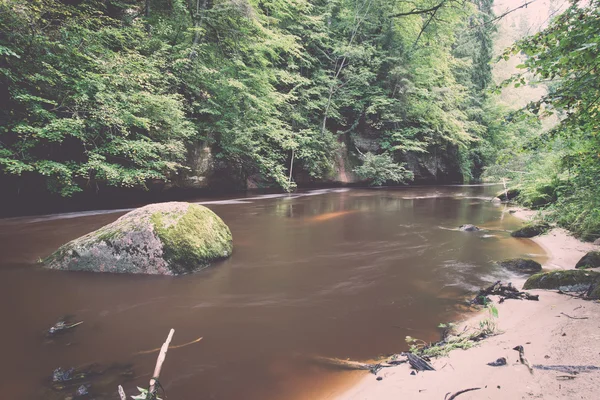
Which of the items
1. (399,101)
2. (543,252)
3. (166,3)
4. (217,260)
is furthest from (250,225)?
(399,101)

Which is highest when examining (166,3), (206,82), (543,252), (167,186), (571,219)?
(166,3)

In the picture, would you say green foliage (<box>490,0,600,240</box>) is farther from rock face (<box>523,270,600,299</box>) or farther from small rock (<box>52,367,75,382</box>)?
small rock (<box>52,367,75,382</box>)

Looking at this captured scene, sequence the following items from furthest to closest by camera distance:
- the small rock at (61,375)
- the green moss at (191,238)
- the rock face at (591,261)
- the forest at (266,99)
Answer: the green moss at (191,238) → the rock face at (591,261) → the forest at (266,99) → the small rock at (61,375)

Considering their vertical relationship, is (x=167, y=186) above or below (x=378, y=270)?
above

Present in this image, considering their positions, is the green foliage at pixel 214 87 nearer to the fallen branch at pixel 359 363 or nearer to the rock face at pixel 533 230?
the fallen branch at pixel 359 363

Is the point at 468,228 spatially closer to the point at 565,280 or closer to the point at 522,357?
the point at 565,280

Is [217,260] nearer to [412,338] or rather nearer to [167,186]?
[412,338]

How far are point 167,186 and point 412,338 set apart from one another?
35.5 feet

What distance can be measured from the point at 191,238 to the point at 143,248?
73 centimetres

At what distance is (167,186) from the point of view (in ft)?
38.5

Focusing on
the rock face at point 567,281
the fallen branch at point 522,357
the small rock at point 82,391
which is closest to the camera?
the fallen branch at point 522,357

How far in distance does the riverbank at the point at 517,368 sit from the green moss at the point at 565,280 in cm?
62

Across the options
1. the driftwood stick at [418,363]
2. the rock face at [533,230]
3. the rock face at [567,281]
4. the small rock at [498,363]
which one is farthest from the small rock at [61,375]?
the rock face at [533,230]

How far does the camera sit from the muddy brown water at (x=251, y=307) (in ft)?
8.43
